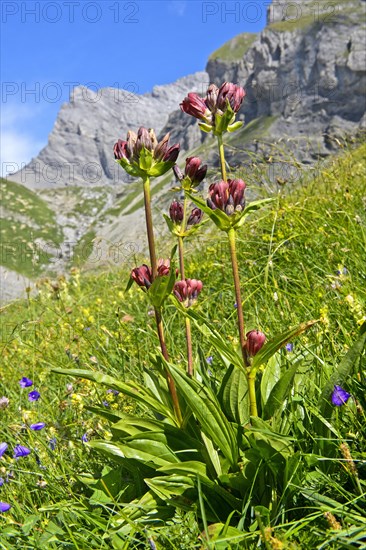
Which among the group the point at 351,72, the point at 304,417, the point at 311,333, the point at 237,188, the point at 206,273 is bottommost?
the point at 304,417

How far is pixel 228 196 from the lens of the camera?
→ 190cm

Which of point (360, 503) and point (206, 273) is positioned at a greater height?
point (206, 273)

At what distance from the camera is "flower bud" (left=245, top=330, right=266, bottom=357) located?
1.85m

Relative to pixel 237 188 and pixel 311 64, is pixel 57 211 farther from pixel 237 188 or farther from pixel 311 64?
pixel 237 188

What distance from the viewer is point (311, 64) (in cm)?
13788

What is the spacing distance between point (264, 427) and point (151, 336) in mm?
1917

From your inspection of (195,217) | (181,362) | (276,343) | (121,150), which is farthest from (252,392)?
(181,362)

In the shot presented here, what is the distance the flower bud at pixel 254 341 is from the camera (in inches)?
72.7

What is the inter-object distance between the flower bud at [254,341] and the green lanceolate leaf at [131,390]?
492 millimetres

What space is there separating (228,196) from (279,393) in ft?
2.46

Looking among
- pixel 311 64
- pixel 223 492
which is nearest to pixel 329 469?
pixel 223 492

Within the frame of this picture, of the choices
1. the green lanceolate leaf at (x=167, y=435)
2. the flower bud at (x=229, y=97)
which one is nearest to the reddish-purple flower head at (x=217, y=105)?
the flower bud at (x=229, y=97)

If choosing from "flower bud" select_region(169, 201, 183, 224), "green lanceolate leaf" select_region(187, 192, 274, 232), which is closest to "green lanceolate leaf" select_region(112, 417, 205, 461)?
"green lanceolate leaf" select_region(187, 192, 274, 232)

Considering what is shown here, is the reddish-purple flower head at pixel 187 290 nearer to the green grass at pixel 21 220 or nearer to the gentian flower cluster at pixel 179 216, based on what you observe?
the gentian flower cluster at pixel 179 216
